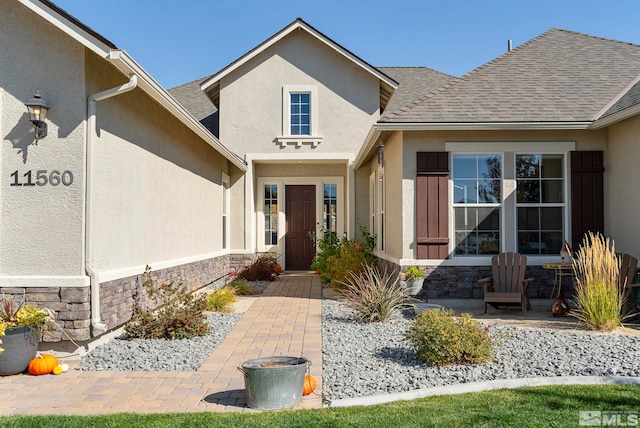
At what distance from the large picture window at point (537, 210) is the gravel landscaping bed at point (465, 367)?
241cm

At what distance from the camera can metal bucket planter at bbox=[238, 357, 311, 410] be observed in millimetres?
4398

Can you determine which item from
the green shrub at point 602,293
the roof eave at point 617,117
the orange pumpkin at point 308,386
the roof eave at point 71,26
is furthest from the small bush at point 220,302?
the roof eave at point 617,117

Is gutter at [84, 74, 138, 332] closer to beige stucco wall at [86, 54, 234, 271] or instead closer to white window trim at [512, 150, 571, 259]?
beige stucco wall at [86, 54, 234, 271]

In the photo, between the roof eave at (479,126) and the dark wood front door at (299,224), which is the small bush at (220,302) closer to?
the roof eave at (479,126)

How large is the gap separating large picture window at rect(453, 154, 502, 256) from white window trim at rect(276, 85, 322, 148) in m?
5.95

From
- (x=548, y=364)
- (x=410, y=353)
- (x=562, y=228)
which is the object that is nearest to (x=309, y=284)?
(x=562, y=228)

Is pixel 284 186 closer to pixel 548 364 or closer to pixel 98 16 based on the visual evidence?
pixel 98 16

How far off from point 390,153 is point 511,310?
3.70 metres

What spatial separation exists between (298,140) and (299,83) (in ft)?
5.07

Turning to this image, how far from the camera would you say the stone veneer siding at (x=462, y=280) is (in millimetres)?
9078

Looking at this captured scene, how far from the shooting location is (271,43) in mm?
14523

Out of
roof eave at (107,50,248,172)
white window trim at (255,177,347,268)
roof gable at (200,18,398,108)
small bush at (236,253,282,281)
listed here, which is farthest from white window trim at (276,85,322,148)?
roof eave at (107,50,248,172)

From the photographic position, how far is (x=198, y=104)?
17359 mm

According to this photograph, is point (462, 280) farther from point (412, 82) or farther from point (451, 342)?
point (412, 82)
